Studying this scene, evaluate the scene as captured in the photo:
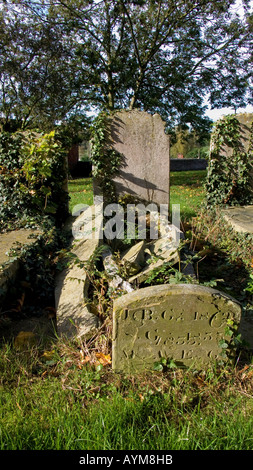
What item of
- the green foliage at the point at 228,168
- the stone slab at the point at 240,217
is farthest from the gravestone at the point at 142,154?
the green foliage at the point at 228,168

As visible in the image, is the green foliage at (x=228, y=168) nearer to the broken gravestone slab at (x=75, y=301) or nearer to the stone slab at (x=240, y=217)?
the stone slab at (x=240, y=217)

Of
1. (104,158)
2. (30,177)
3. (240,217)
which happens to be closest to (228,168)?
(240,217)

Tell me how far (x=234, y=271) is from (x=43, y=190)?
3.22 metres

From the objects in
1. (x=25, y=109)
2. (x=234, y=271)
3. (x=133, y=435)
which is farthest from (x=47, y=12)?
(x=133, y=435)

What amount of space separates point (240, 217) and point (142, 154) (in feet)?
7.04

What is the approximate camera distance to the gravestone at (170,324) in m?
2.43

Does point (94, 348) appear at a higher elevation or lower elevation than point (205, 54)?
lower

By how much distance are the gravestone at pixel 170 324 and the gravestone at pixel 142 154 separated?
4014mm

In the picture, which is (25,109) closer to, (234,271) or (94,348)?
(234,271)

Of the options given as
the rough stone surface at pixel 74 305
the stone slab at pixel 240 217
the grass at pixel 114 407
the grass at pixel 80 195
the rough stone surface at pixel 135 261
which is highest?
the grass at pixel 80 195

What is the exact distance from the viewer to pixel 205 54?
14.9 meters

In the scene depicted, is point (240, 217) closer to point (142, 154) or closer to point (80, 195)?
point (142, 154)

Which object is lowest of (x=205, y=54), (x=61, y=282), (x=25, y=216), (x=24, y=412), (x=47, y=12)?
(x=24, y=412)
